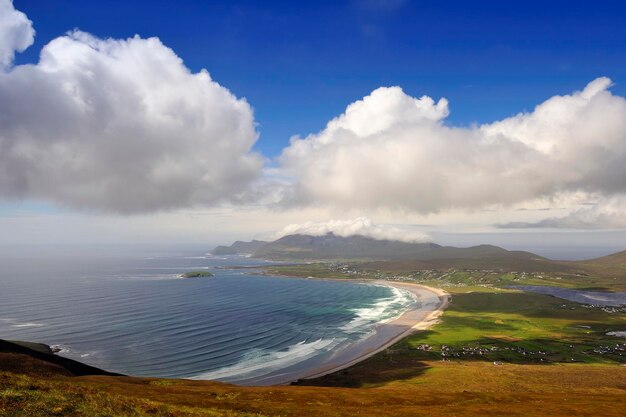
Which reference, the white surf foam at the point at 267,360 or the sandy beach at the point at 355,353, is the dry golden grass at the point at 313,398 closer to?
the sandy beach at the point at 355,353

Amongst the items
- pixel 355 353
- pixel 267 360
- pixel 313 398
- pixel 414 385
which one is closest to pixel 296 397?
pixel 313 398

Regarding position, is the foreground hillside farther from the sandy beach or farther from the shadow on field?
the sandy beach

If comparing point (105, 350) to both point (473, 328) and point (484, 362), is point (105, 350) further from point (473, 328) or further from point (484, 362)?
point (473, 328)

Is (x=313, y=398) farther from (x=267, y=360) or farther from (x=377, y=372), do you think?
(x=267, y=360)

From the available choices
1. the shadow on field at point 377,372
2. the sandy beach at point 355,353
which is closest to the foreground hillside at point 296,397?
the shadow on field at point 377,372

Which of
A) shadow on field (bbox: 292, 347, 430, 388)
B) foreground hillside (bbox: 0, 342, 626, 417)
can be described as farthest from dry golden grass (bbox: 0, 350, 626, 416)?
shadow on field (bbox: 292, 347, 430, 388)

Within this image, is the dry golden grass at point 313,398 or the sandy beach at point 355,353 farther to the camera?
the sandy beach at point 355,353

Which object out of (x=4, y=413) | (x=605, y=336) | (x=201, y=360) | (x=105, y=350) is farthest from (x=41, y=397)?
(x=605, y=336)
